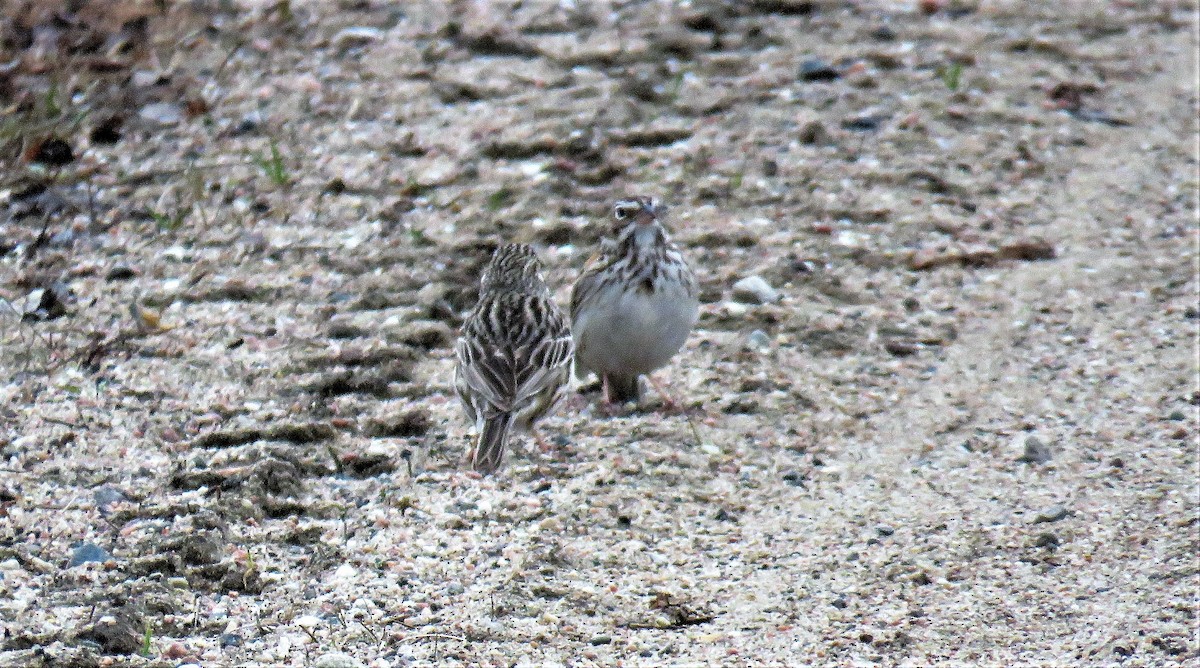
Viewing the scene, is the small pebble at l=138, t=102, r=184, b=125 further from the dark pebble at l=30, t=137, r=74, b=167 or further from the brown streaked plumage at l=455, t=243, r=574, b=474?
the brown streaked plumage at l=455, t=243, r=574, b=474

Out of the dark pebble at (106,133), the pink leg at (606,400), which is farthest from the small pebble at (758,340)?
the dark pebble at (106,133)

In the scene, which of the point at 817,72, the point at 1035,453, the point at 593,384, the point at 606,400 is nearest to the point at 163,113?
the point at 593,384

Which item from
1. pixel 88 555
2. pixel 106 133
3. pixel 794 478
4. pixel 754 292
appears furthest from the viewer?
pixel 106 133

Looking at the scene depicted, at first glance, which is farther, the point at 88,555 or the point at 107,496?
the point at 107,496

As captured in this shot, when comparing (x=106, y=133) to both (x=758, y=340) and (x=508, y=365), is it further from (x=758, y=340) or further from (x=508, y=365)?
(x=758, y=340)

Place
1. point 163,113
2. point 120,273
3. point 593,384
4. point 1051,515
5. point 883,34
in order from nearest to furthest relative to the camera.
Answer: point 1051,515 → point 593,384 → point 120,273 → point 163,113 → point 883,34

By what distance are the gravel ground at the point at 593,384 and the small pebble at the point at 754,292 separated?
0.06ft

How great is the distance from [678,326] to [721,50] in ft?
13.8

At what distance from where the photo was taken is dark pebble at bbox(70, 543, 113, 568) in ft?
19.0

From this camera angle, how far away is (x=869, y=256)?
28.3 ft

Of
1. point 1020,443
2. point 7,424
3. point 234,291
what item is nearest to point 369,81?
point 234,291

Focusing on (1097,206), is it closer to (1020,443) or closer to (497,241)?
(1020,443)

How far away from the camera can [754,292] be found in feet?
26.9

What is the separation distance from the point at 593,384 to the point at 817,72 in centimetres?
363
